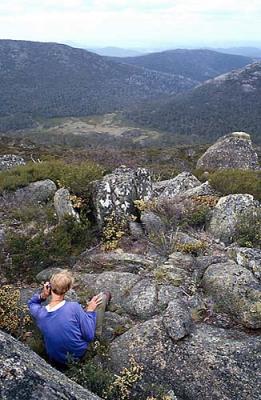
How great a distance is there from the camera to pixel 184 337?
6.91m

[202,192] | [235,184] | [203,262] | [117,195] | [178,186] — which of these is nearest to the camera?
[203,262]

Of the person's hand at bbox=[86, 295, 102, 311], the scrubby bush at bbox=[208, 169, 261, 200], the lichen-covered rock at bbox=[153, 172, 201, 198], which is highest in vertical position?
the person's hand at bbox=[86, 295, 102, 311]

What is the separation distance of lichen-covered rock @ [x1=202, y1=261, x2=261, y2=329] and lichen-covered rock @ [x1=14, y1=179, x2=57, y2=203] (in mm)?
5991

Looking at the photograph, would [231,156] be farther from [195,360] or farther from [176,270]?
[195,360]

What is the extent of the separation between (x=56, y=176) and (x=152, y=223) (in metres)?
4.74

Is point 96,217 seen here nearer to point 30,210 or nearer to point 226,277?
point 30,210

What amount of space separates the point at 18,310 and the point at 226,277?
3683 millimetres

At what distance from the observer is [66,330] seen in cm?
623

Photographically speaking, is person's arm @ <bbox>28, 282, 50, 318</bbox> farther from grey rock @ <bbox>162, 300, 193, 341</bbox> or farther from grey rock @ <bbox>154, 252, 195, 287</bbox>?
grey rock @ <bbox>154, 252, 195, 287</bbox>

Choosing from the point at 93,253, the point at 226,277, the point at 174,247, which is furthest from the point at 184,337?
the point at 93,253

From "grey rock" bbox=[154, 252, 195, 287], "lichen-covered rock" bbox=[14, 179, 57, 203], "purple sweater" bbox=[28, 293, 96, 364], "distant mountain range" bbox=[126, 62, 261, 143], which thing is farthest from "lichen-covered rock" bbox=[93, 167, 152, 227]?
"distant mountain range" bbox=[126, 62, 261, 143]

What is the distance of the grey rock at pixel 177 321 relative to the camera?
270 inches

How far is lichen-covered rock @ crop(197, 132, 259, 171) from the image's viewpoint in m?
26.8

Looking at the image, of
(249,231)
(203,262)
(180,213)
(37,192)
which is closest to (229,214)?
(249,231)
